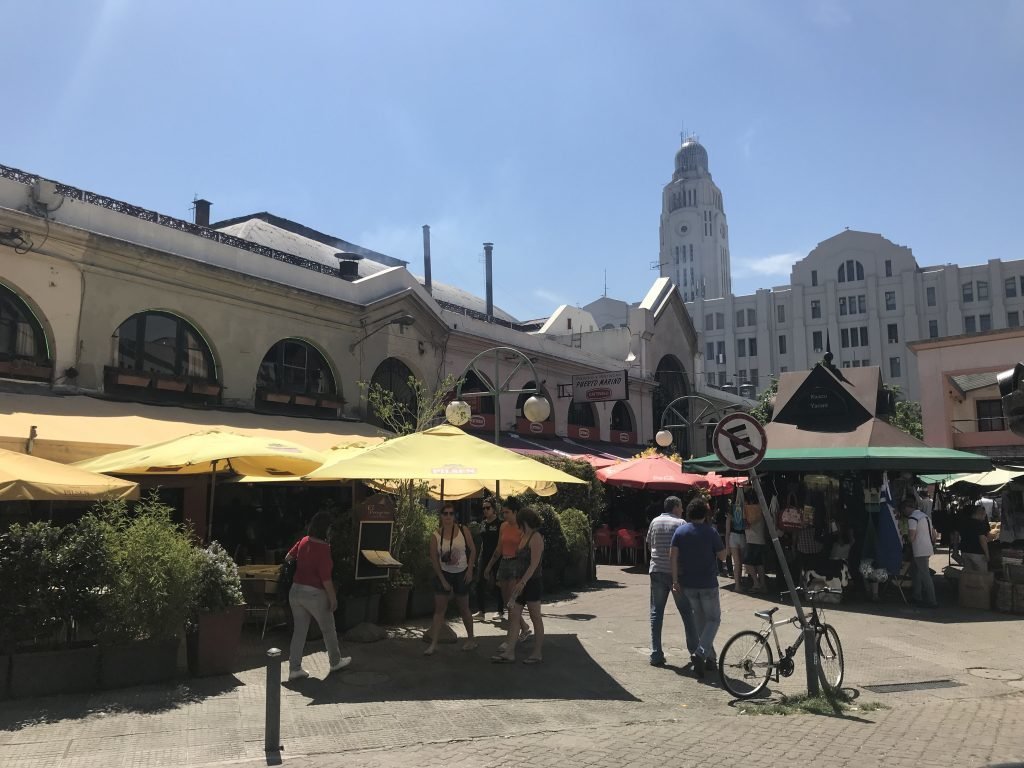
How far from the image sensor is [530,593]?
8312 mm

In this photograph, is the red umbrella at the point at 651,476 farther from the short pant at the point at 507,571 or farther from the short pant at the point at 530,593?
the short pant at the point at 530,593

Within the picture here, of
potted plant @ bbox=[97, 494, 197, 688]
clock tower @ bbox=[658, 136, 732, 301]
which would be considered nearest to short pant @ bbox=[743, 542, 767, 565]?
potted plant @ bbox=[97, 494, 197, 688]

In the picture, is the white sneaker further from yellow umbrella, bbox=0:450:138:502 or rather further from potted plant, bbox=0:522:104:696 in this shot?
yellow umbrella, bbox=0:450:138:502

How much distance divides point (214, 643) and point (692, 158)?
129455 millimetres

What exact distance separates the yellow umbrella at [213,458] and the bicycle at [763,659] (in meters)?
5.85

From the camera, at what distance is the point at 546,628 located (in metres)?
10.6

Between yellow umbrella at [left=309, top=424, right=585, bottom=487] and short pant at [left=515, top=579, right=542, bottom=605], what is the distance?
1.09 meters

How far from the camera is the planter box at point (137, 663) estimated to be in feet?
22.7

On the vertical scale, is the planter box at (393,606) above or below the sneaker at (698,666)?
above

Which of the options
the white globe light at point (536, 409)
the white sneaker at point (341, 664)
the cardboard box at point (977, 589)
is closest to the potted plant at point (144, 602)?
the white sneaker at point (341, 664)

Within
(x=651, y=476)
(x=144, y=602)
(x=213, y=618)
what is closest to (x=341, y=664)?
(x=213, y=618)

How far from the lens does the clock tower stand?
119 meters

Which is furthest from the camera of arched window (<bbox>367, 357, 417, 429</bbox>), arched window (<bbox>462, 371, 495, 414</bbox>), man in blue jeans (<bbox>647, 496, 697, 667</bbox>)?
arched window (<bbox>462, 371, 495, 414</bbox>)

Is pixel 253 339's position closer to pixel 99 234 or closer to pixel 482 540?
pixel 99 234
